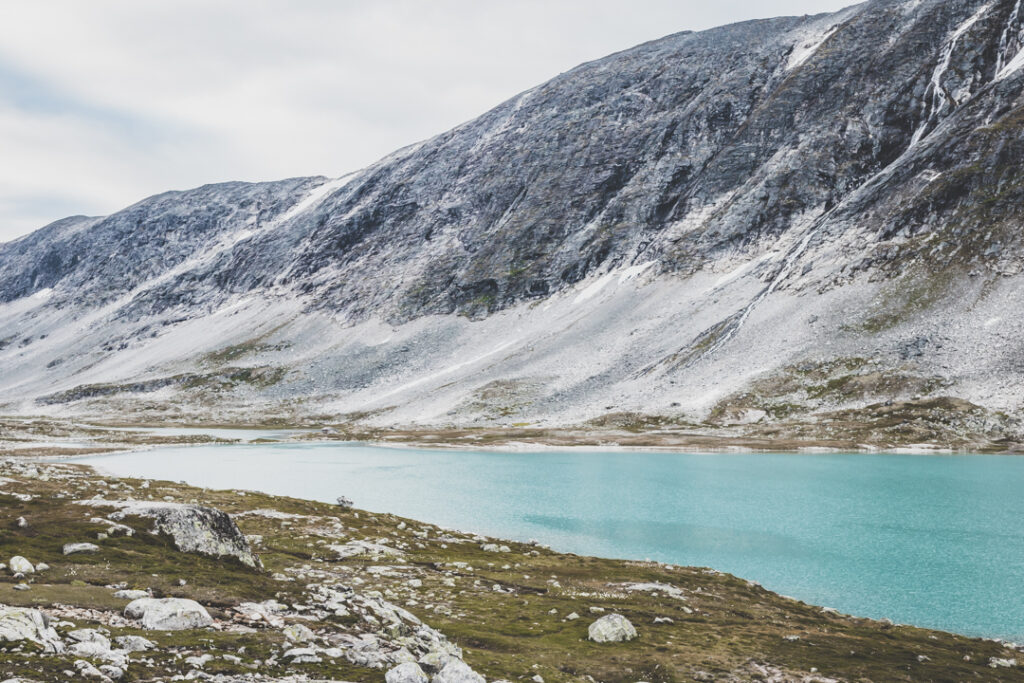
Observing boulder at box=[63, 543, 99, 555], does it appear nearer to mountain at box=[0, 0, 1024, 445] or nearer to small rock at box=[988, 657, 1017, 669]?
small rock at box=[988, 657, 1017, 669]

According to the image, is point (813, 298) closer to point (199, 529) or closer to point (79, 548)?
point (199, 529)

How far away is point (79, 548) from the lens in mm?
20766

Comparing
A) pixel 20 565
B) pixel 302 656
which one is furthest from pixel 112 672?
pixel 20 565

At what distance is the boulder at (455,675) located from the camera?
1287 centimetres

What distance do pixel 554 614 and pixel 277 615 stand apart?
10.5 metres

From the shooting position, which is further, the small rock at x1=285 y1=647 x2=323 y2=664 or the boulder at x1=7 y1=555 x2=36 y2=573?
the boulder at x1=7 y1=555 x2=36 y2=573

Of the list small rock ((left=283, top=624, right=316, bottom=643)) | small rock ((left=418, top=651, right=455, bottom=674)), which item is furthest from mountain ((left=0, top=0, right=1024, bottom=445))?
small rock ((left=283, top=624, right=316, bottom=643))

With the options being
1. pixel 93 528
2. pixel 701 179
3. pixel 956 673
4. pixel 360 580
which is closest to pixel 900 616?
pixel 956 673

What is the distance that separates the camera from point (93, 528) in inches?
906

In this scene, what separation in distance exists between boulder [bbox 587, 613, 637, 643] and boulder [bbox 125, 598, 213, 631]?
11.5 m

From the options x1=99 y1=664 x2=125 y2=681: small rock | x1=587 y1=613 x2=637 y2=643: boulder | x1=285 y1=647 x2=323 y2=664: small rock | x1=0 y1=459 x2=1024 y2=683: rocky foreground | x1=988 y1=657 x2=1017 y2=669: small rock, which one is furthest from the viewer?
x1=988 y1=657 x2=1017 y2=669: small rock

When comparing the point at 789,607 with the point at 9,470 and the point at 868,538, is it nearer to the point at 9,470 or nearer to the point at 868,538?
the point at 868,538

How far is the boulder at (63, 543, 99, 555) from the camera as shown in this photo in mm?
20547

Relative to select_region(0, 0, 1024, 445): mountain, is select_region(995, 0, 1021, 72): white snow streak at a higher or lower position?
higher
